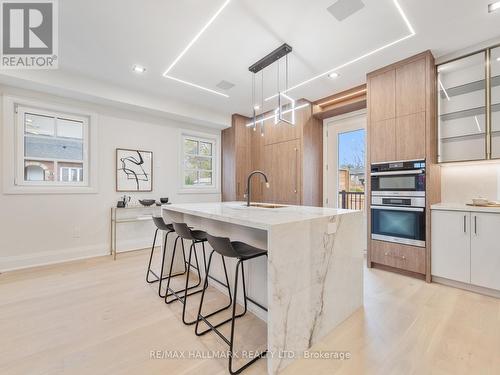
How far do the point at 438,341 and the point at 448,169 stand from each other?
7.72ft

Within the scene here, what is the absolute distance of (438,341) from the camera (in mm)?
1694

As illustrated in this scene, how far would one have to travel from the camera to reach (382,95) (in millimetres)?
3133

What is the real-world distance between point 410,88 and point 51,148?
17.2 ft

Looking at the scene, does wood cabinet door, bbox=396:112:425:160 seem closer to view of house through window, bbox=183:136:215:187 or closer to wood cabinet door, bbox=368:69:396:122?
wood cabinet door, bbox=368:69:396:122

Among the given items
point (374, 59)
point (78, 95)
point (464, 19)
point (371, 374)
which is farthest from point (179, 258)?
point (464, 19)

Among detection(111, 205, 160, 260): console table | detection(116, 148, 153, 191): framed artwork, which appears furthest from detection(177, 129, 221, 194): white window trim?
detection(111, 205, 160, 260): console table

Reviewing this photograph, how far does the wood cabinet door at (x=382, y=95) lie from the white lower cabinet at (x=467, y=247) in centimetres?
141

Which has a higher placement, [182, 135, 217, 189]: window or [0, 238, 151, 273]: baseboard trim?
[182, 135, 217, 189]: window

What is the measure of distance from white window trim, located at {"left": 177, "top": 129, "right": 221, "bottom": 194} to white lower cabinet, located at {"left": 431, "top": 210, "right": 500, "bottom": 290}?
4.12 meters

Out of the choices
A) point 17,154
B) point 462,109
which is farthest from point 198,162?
point 462,109

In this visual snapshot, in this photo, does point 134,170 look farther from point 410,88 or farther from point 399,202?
point 410,88

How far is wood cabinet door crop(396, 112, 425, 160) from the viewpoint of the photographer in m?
2.80

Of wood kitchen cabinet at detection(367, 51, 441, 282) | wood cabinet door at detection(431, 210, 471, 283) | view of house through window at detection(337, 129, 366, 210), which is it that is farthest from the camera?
view of house through window at detection(337, 129, 366, 210)

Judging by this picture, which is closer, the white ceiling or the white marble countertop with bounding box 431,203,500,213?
the white ceiling
